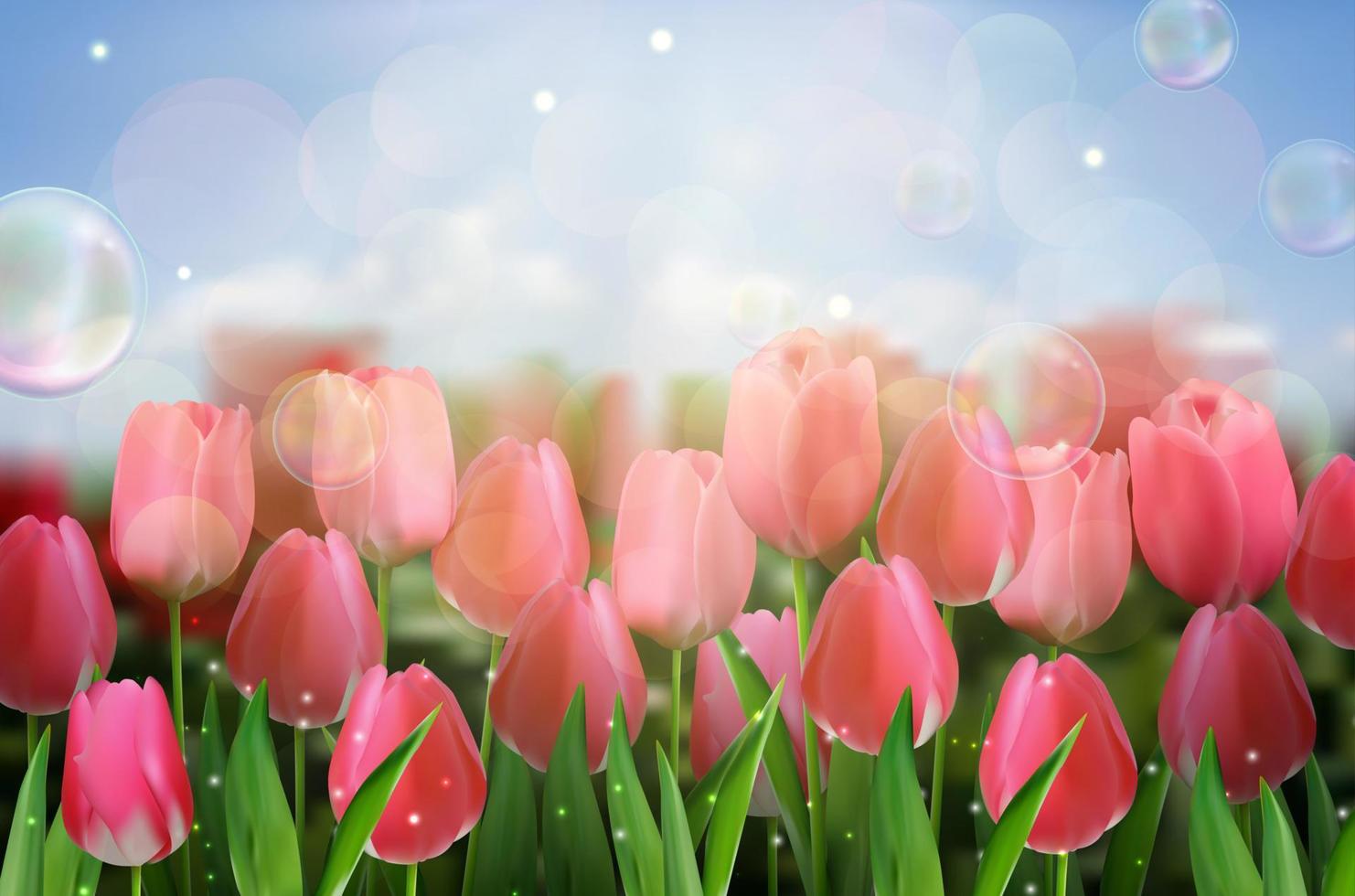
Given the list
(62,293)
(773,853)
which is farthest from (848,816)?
(62,293)

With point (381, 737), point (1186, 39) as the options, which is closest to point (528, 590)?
point (381, 737)

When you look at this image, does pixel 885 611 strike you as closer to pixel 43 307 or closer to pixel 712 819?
pixel 712 819

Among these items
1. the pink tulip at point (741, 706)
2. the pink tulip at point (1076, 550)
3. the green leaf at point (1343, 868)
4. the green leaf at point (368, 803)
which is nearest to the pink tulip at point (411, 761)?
the green leaf at point (368, 803)

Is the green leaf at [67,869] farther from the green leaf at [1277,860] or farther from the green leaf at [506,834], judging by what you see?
the green leaf at [1277,860]

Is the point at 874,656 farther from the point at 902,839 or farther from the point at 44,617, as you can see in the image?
the point at 44,617

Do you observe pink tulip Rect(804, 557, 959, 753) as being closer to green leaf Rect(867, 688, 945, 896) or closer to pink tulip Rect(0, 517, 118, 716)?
green leaf Rect(867, 688, 945, 896)
